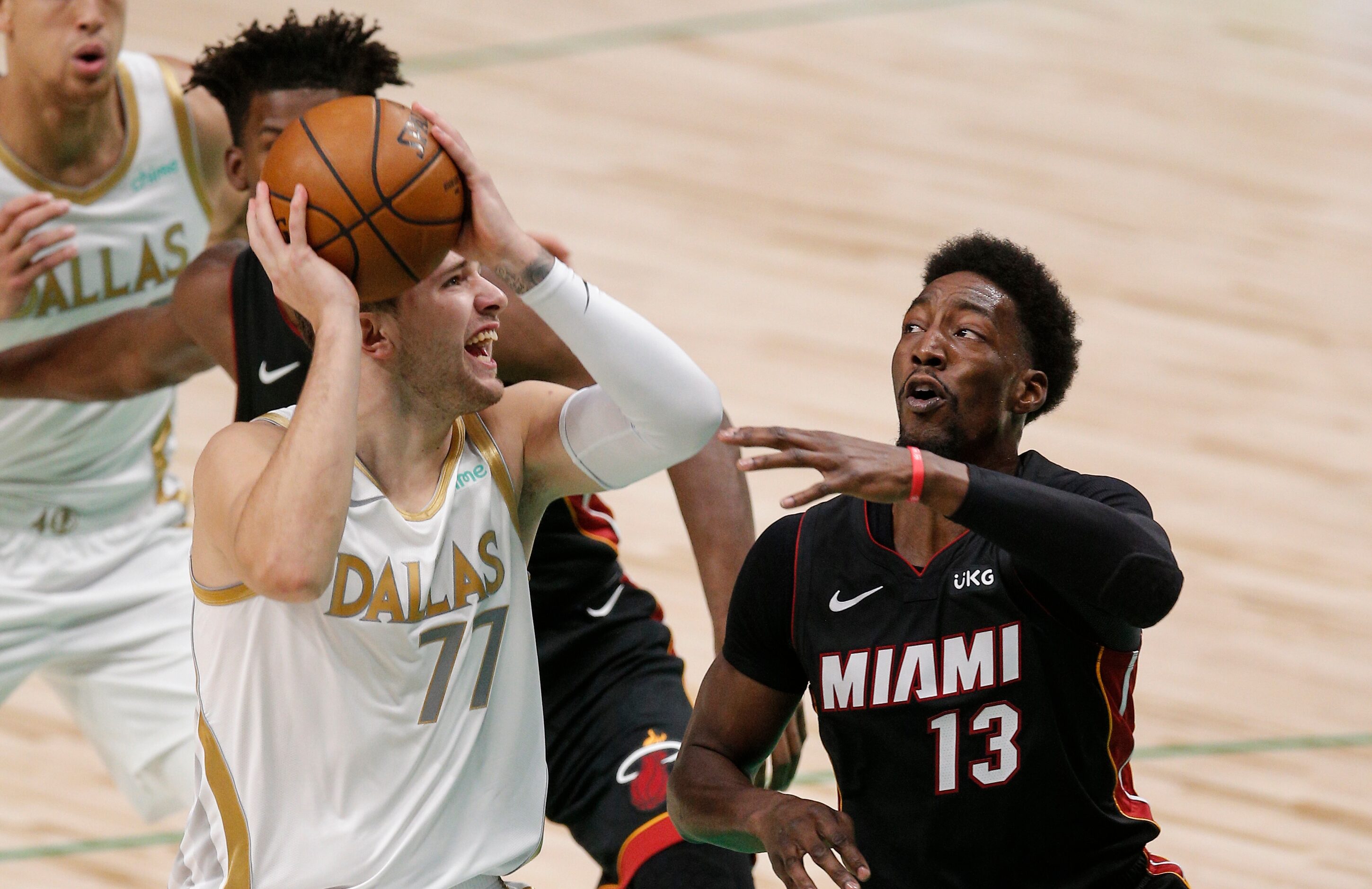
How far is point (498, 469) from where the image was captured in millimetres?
3242

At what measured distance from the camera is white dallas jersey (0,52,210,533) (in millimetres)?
4879

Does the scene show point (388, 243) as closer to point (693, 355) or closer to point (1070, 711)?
point (1070, 711)

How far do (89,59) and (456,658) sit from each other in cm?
241

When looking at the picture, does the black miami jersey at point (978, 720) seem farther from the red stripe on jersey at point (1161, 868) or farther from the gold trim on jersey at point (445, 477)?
the gold trim on jersey at point (445, 477)

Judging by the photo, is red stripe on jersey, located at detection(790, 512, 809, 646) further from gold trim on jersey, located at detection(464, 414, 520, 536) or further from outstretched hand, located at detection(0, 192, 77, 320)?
outstretched hand, located at detection(0, 192, 77, 320)

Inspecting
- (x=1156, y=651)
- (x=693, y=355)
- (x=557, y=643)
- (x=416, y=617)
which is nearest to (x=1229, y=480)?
(x=1156, y=651)

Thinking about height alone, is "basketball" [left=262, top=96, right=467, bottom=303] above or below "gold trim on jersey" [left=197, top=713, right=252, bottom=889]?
above

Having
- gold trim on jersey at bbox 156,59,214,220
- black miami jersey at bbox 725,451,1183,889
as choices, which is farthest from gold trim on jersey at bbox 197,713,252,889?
gold trim on jersey at bbox 156,59,214,220

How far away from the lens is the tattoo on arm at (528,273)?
Result: 3033mm

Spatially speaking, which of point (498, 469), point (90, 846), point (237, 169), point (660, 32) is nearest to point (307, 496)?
point (498, 469)

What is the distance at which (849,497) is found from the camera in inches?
132

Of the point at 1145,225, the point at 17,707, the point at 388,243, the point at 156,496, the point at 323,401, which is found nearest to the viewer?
the point at 323,401

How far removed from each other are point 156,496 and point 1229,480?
427cm

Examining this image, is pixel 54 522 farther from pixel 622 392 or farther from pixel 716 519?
pixel 622 392
